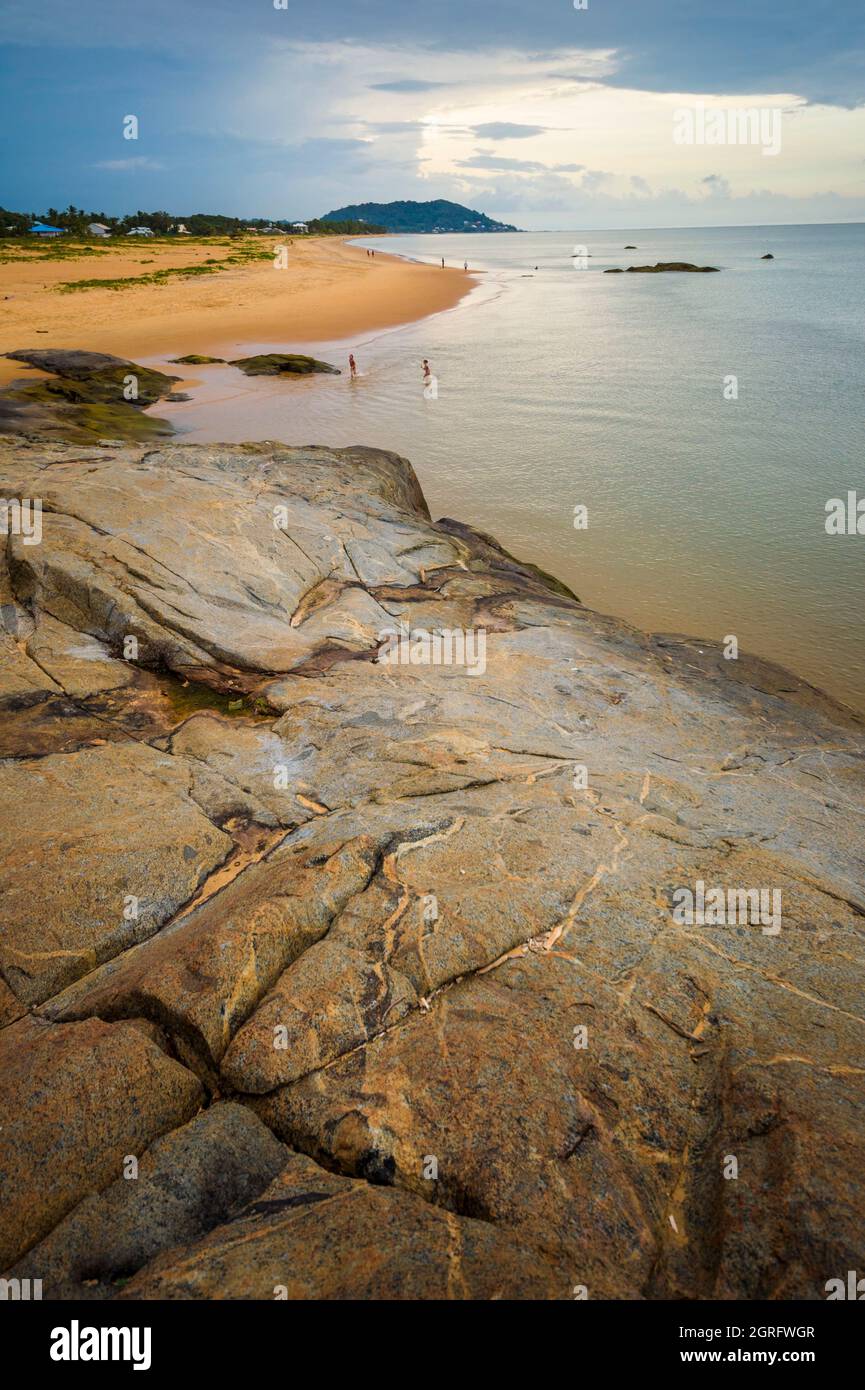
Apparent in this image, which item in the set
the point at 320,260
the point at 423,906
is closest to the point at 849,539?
the point at 423,906

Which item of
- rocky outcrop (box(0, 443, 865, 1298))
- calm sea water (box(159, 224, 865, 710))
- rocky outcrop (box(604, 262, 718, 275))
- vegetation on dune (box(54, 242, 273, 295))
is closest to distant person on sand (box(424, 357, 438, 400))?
calm sea water (box(159, 224, 865, 710))

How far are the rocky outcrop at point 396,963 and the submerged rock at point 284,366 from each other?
30.2 meters

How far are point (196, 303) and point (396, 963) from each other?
196 ft

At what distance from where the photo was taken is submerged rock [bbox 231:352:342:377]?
36.8 m

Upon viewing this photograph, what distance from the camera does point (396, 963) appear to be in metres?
4.91

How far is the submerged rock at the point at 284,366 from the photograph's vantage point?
3684 cm

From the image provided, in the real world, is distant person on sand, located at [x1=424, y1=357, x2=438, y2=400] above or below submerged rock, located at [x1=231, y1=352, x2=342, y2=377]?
below

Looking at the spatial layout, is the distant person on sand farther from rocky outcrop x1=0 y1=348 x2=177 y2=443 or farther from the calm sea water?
rocky outcrop x1=0 y1=348 x2=177 y2=443

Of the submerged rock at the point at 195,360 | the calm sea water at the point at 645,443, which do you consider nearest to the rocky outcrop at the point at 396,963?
the calm sea water at the point at 645,443

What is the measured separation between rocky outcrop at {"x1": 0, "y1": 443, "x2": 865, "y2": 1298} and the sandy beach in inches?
1214

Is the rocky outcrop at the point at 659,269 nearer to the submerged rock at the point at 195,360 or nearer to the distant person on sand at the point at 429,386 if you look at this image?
the submerged rock at the point at 195,360

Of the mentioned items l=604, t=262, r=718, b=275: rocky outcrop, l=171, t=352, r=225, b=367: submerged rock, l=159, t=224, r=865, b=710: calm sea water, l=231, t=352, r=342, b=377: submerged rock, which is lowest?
l=159, t=224, r=865, b=710: calm sea water

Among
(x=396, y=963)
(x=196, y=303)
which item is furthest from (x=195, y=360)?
(x=396, y=963)

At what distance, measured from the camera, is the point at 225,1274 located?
3137 mm
